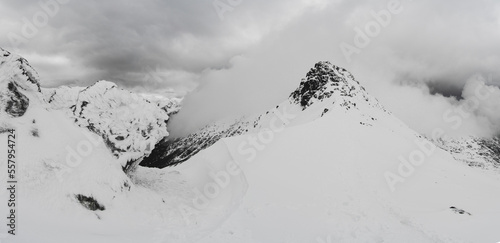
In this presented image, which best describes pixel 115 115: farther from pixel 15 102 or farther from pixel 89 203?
pixel 89 203

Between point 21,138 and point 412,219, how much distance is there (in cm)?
2752

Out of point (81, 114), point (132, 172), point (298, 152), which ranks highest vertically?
point (81, 114)

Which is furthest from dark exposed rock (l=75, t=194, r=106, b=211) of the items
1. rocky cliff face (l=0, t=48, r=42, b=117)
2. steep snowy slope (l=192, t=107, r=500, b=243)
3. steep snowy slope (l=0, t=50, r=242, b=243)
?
steep snowy slope (l=192, t=107, r=500, b=243)

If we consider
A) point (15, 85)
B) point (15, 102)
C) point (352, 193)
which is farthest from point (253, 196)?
point (15, 85)

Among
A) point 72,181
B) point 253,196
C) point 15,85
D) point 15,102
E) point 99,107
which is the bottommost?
point 253,196

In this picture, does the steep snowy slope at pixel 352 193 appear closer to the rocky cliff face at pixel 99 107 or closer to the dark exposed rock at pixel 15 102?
the rocky cliff face at pixel 99 107

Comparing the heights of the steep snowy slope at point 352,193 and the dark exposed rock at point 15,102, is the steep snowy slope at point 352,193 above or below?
below

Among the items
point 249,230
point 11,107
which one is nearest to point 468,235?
point 249,230

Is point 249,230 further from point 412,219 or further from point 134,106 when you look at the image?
point 134,106

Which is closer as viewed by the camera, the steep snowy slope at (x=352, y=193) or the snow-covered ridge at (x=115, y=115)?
the steep snowy slope at (x=352, y=193)

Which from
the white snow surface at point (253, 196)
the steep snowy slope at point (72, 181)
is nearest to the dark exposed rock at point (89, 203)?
the steep snowy slope at point (72, 181)

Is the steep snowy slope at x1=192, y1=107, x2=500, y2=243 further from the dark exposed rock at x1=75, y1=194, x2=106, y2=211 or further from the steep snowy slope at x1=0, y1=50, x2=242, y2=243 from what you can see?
the dark exposed rock at x1=75, y1=194, x2=106, y2=211

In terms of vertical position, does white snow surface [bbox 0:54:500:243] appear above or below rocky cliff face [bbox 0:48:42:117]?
below

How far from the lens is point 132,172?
3434 centimetres
